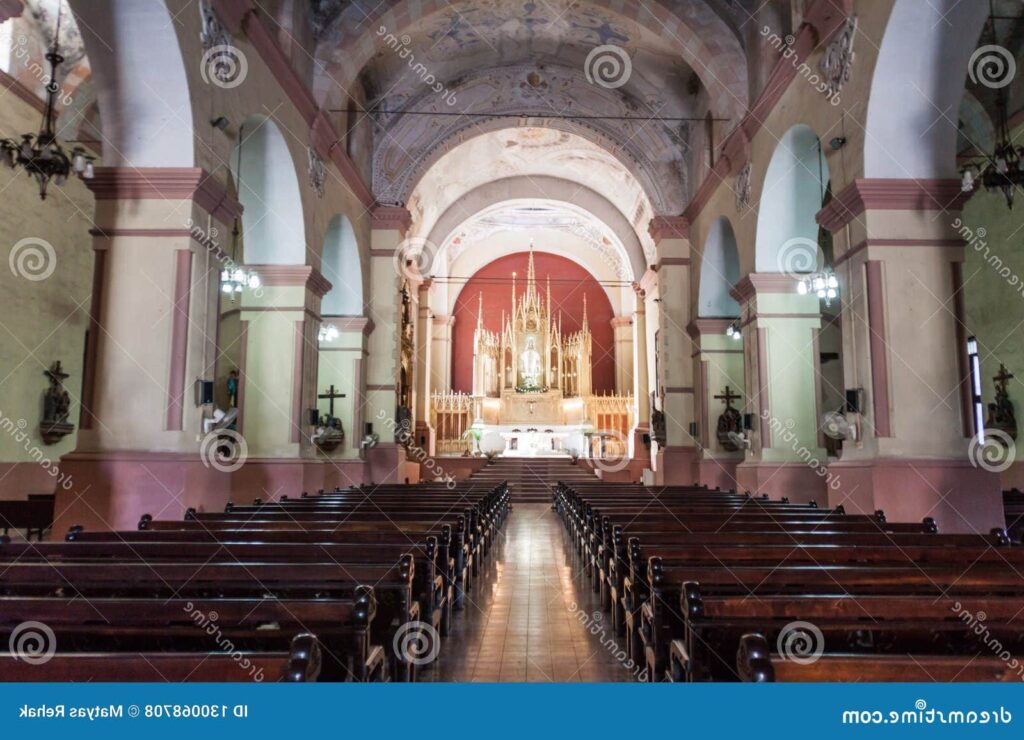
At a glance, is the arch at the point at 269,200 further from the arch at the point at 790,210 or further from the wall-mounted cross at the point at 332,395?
the arch at the point at 790,210

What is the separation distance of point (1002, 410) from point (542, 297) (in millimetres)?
17951

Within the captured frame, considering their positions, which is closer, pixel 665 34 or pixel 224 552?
pixel 224 552

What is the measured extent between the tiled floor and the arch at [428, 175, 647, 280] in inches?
566

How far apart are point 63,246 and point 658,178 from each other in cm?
1104

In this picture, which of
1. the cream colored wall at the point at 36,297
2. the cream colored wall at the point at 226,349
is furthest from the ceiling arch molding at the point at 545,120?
the cream colored wall at the point at 36,297

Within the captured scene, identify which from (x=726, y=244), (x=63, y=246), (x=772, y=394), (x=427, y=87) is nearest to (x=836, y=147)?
(x=772, y=394)

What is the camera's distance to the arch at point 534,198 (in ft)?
69.3

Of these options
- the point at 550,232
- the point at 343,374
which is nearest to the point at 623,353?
the point at 550,232

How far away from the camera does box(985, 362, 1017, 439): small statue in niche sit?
10617 mm

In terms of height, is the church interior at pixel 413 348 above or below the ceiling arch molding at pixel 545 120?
below

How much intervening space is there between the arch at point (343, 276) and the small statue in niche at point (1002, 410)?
10.6 meters

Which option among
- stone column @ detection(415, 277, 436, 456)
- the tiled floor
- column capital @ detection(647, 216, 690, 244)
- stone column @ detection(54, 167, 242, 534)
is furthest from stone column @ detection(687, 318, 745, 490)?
stone column @ detection(54, 167, 242, 534)

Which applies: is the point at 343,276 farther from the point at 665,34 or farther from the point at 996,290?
the point at 996,290

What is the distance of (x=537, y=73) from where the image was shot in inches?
614
